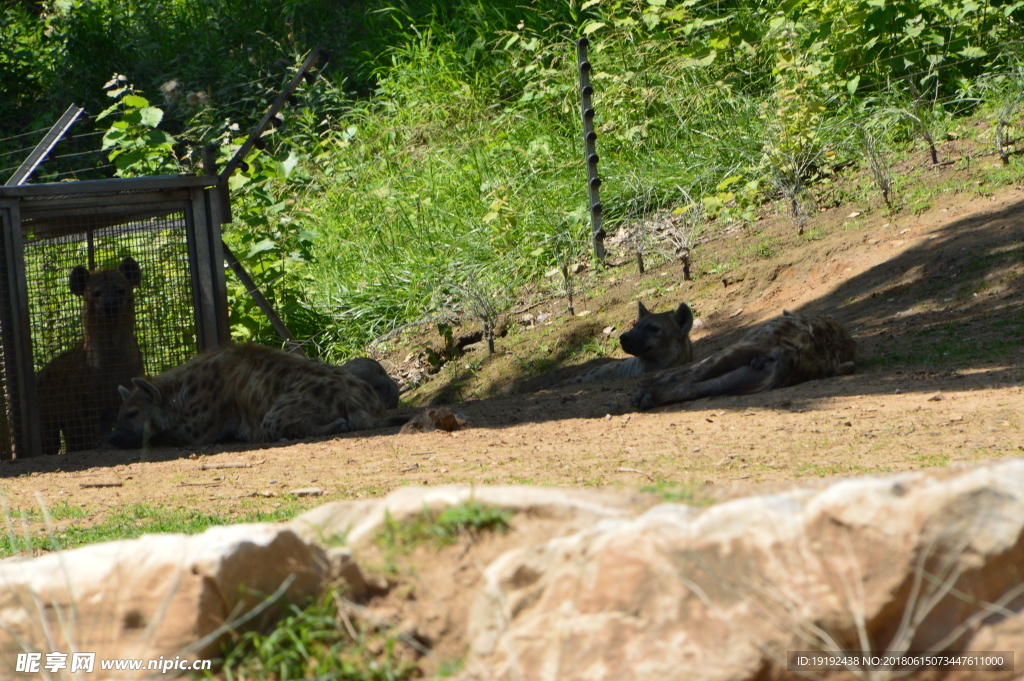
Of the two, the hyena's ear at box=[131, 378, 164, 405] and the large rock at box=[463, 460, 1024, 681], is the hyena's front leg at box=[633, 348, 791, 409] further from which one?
the large rock at box=[463, 460, 1024, 681]

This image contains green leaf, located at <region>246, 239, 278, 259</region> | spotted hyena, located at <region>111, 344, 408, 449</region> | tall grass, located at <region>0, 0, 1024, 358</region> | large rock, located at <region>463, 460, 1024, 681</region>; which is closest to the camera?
large rock, located at <region>463, 460, 1024, 681</region>

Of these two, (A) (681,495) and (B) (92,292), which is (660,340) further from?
(A) (681,495)

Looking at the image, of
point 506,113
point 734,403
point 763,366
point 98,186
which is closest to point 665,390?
point 734,403

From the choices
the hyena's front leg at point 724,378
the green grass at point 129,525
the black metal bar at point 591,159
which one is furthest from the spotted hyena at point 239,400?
the black metal bar at point 591,159

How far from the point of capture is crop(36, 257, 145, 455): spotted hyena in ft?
24.0

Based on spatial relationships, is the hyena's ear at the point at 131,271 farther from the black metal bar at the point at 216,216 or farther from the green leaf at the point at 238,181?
the green leaf at the point at 238,181

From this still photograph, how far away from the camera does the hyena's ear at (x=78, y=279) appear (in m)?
7.37

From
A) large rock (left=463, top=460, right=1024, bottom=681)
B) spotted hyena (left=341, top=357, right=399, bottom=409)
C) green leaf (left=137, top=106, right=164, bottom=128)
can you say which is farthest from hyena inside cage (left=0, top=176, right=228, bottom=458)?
large rock (left=463, top=460, right=1024, bottom=681)

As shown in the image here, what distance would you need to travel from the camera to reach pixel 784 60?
1122 cm

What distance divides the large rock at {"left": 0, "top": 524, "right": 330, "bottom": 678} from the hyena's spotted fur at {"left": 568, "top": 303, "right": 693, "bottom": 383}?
5893 millimetres

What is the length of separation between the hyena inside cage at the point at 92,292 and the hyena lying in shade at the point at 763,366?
3.26 m

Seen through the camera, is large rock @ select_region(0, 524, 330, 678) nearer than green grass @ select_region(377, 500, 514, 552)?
Yes

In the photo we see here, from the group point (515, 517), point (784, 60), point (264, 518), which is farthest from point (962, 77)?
point (515, 517)

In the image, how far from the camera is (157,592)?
226 centimetres
